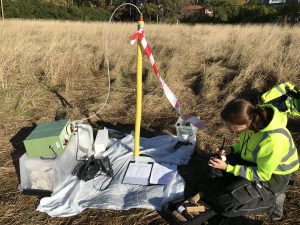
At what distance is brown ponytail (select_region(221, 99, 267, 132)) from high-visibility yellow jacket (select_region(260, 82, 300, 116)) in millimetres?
1318

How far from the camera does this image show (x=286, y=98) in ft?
11.6

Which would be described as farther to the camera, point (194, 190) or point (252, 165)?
point (194, 190)

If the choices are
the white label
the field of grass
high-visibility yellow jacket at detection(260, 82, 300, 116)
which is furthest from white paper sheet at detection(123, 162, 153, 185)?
high-visibility yellow jacket at detection(260, 82, 300, 116)

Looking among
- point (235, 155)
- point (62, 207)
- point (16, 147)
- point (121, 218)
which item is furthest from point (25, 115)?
point (235, 155)

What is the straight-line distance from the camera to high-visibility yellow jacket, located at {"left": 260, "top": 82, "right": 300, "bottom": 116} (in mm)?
3486

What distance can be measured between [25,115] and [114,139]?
1643mm

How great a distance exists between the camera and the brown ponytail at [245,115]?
2.30 m

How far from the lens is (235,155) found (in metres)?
2.94

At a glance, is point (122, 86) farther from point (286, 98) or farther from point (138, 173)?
point (286, 98)

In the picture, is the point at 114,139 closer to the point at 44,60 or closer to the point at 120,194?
the point at 120,194

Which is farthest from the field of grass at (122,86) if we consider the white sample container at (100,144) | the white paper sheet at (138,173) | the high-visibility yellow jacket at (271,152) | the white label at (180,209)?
the white sample container at (100,144)

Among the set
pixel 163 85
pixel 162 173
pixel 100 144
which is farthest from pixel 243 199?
pixel 100 144

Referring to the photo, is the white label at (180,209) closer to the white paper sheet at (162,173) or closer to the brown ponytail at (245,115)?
the white paper sheet at (162,173)

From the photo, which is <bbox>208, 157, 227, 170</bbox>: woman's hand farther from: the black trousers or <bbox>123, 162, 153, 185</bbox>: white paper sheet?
<bbox>123, 162, 153, 185</bbox>: white paper sheet
